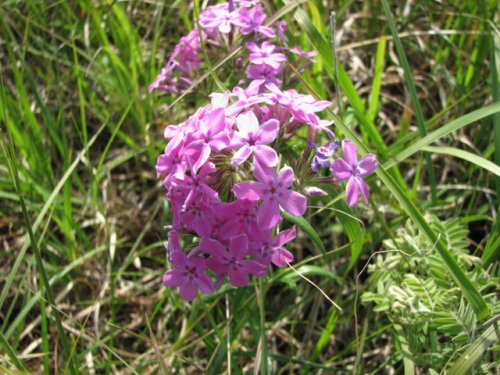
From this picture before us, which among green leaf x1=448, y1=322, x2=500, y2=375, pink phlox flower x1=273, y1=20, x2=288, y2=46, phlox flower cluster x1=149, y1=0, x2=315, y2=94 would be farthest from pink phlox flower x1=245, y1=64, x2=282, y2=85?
green leaf x1=448, y1=322, x2=500, y2=375

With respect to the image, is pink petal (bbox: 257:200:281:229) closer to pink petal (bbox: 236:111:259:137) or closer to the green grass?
pink petal (bbox: 236:111:259:137)

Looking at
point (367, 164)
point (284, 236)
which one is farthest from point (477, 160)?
point (284, 236)

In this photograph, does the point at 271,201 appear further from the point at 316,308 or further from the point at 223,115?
the point at 316,308

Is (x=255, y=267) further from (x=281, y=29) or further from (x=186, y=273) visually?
(x=281, y=29)

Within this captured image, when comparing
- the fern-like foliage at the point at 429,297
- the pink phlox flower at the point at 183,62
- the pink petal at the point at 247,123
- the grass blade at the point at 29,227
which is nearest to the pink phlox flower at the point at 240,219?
the pink petal at the point at 247,123

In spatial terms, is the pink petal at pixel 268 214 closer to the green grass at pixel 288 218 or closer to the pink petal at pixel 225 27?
the green grass at pixel 288 218

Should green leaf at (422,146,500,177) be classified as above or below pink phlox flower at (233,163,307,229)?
below
